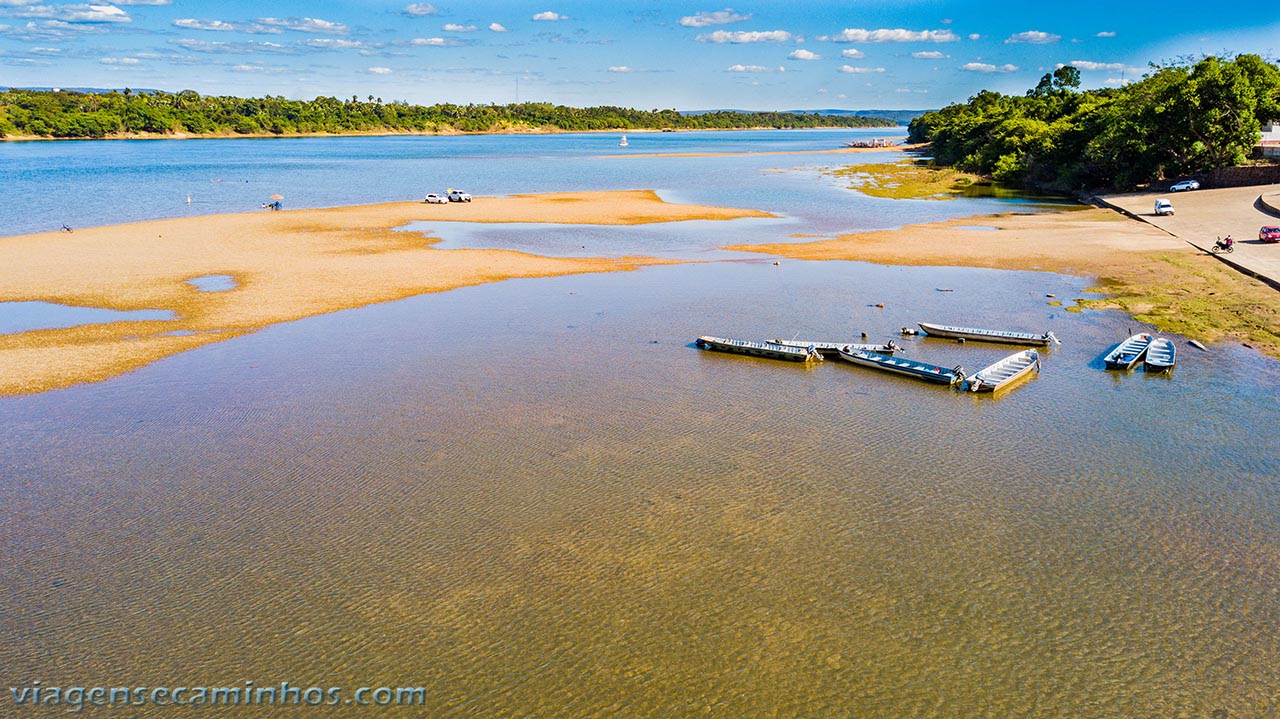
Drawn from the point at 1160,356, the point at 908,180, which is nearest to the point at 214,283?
the point at 1160,356

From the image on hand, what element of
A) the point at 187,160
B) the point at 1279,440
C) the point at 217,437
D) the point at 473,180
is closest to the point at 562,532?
the point at 217,437


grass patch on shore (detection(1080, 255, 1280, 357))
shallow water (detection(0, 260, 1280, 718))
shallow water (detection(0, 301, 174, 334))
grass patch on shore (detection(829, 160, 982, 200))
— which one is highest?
grass patch on shore (detection(829, 160, 982, 200))

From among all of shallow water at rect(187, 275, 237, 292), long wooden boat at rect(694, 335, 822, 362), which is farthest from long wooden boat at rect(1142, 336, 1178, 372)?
shallow water at rect(187, 275, 237, 292)

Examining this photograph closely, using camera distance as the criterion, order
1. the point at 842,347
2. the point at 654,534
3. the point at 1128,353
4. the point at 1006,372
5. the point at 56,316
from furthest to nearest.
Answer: the point at 56,316, the point at 842,347, the point at 1128,353, the point at 1006,372, the point at 654,534

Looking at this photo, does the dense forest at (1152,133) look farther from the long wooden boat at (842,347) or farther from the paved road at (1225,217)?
the long wooden boat at (842,347)

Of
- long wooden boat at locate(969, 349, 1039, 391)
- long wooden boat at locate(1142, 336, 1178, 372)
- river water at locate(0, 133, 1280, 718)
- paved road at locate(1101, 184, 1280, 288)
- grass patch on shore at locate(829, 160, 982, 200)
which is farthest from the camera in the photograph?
grass patch on shore at locate(829, 160, 982, 200)

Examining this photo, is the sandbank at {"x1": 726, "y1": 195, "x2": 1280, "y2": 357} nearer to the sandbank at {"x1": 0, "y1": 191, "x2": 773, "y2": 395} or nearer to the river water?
the river water

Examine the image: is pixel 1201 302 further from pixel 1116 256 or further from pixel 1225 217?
pixel 1225 217
